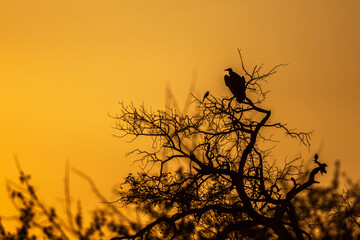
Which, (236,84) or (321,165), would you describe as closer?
(321,165)

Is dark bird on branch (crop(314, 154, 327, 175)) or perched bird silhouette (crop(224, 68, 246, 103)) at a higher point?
perched bird silhouette (crop(224, 68, 246, 103))

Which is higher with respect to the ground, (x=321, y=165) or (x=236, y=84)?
(x=236, y=84)

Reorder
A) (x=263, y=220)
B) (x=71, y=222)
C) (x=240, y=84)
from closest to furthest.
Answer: (x=71, y=222)
(x=263, y=220)
(x=240, y=84)

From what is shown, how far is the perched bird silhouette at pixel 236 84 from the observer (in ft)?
39.3

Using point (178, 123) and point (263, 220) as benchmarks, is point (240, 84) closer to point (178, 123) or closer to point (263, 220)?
point (178, 123)

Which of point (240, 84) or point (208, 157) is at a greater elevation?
point (240, 84)

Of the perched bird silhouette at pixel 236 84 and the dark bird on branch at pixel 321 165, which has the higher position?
the perched bird silhouette at pixel 236 84

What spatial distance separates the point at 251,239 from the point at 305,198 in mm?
3288

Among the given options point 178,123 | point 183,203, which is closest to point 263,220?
point 183,203

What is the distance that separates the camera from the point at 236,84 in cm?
1239

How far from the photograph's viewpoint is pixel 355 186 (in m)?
14.1

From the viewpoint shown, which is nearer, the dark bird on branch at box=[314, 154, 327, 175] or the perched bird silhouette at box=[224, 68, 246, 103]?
the dark bird on branch at box=[314, 154, 327, 175]

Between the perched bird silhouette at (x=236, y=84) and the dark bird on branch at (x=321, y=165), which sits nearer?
the dark bird on branch at (x=321, y=165)

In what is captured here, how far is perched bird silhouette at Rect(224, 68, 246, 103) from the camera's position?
1198 centimetres
